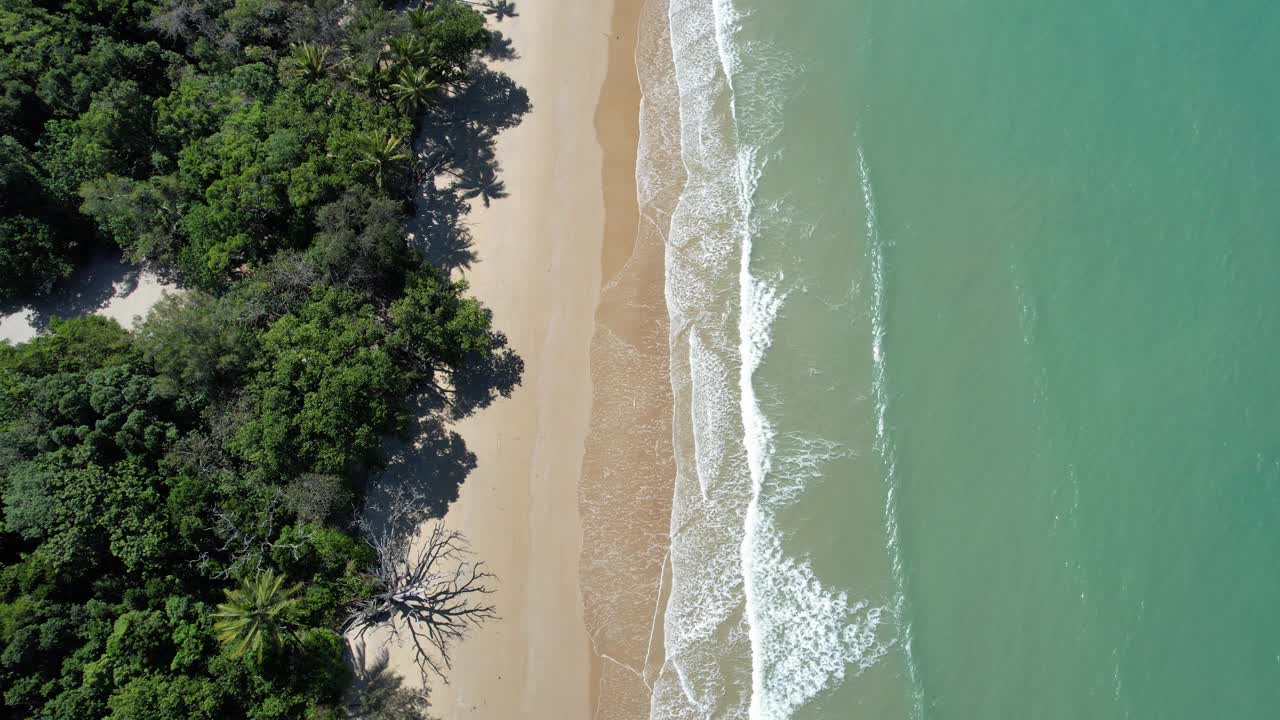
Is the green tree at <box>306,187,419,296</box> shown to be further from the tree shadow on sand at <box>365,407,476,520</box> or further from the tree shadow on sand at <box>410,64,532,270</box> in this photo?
the tree shadow on sand at <box>365,407,476,520</box>

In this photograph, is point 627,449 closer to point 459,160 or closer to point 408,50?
point 459,160

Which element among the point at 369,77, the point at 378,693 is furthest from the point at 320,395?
the point at 369,77

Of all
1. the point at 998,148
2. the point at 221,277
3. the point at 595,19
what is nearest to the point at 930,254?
the point at 998,148

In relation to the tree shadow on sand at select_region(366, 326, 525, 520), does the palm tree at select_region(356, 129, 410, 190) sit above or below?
above

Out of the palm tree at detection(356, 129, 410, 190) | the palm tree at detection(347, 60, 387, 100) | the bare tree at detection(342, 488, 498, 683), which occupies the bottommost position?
the bare tree at detection(342, 488, 498, 683)

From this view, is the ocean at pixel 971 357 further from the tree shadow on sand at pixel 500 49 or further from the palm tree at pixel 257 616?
the palm tree at pixel 257 616

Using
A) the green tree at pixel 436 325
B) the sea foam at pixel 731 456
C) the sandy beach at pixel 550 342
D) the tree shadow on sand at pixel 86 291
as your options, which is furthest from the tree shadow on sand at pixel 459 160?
the tree shadow on sand at pixel 86 291

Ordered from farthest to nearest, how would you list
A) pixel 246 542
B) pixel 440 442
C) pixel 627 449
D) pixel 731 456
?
pixel 440 442 < pixel 627 449 < pixel 731 456 < pixel 246 542

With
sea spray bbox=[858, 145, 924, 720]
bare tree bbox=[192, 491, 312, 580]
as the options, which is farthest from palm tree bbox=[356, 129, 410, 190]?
sea spray bbox=[858, 145, 924, 720]
